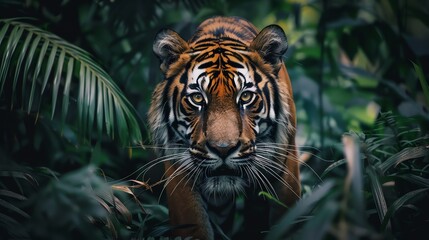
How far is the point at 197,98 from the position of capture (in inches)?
123

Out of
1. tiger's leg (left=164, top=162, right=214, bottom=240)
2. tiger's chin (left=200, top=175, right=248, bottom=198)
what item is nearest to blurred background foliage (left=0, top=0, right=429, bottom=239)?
tiger's leg (left=164, top=162, right=214, bottom=240)

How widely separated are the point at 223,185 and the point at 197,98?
1.63 ft

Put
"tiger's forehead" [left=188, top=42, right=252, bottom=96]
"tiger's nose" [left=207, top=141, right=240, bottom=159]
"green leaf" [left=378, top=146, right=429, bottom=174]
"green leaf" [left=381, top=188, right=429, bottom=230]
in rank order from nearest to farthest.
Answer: "green leaf" [left=381, top=188, right=429, bottom=230]
"tiger's nose" [left=207, top=141, right=240, bottom=159]
"green leaf" [left=378, top=146, right=429, bottom=174]
"tiger's forehead" [left=188, top=42, right=252, bottom=96]

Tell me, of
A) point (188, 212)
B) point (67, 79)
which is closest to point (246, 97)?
point (188, 212)

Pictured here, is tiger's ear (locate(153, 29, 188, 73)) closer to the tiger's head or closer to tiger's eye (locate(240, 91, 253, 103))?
the tiger's head

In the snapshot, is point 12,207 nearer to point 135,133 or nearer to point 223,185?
point 135,133

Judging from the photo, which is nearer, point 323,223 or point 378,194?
point 323,223

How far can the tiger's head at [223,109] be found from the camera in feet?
9.75

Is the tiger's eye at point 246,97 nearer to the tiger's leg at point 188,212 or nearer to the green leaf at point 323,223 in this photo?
the tiger's leg at point 188,212

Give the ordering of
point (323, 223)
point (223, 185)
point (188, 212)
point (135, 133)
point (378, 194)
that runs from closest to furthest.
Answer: point (323, 223) → point (378, 194) → point (223, 185) → point (188, 212) → point (135, 133)

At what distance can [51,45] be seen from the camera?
3.56 meters

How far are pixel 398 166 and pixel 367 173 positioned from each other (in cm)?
38

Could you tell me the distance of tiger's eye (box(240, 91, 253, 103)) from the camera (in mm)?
3109

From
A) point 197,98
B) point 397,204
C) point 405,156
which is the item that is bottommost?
point 397,204
